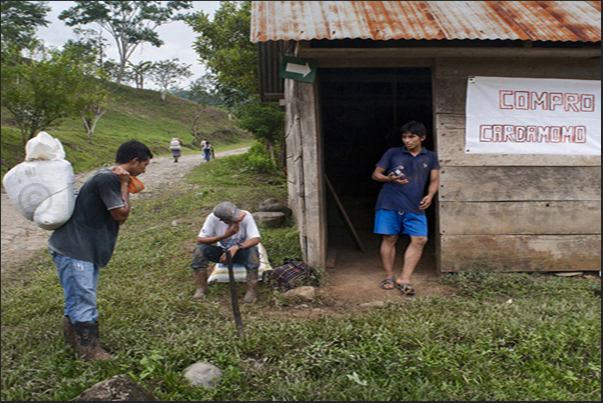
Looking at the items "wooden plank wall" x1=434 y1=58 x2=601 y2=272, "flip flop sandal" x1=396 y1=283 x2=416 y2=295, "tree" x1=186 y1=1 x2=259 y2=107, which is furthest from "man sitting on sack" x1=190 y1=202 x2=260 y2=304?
"tree" x1=186 y1=1 x2=259 y2=107

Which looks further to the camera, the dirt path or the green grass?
the dirt path

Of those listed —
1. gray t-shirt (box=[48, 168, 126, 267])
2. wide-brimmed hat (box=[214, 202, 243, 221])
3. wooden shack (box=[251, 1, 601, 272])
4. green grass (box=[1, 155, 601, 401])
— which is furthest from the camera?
wooden shack (box=[251, 1, 601, 272])

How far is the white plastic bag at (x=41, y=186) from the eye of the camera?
2861mm

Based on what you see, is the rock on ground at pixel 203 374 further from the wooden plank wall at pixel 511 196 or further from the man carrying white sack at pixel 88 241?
the wooden plank wall at pixel 511 196

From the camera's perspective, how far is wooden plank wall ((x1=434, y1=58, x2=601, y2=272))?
478 centimetres

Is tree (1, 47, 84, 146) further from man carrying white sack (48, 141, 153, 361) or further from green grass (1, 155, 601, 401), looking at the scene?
man carrying white sack (48, 141, 153, 361)

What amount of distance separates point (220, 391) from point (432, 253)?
409 cm

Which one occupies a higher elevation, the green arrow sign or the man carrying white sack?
the green arrow sign

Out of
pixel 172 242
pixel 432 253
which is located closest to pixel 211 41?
pixel 172 242

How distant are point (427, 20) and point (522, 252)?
8.95 ft

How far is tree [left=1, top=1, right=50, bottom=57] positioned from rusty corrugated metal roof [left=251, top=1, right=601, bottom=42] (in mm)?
26407

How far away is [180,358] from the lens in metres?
3.17

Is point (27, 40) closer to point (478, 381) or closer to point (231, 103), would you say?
point (231, 103)

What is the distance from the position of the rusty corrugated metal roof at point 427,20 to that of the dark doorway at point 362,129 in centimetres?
271
